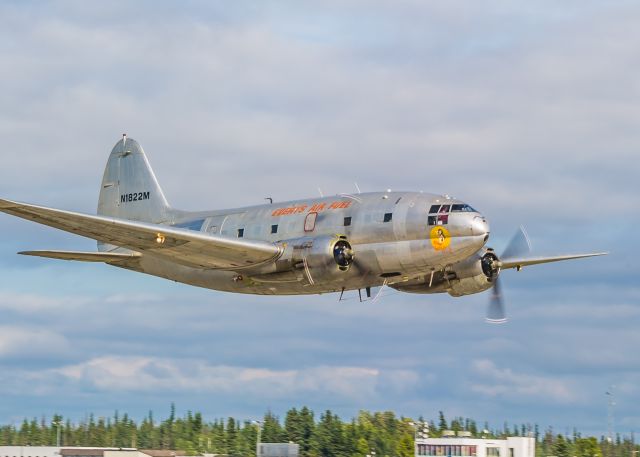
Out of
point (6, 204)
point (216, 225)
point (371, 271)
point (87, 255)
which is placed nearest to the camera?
point (6, 204)

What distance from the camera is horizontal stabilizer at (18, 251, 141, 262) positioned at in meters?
45.0

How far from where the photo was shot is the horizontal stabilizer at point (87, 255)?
45031mm

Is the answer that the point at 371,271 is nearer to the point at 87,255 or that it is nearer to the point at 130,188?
the point at 87,255

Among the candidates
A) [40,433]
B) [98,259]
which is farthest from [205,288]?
[40,433]

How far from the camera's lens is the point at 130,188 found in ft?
179

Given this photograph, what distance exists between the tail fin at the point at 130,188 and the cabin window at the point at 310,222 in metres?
11.6

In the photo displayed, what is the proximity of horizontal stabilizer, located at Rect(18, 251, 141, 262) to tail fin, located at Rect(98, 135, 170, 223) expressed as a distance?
4.10 metres

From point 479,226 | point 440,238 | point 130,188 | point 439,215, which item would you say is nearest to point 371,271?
point 440,238

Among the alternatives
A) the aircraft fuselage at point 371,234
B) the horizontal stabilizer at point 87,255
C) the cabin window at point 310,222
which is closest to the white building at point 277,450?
the horizontal stabilizer at point 87,255

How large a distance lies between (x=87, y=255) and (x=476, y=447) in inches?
2309

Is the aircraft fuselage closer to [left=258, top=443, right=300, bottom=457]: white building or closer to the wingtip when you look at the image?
the wingtip

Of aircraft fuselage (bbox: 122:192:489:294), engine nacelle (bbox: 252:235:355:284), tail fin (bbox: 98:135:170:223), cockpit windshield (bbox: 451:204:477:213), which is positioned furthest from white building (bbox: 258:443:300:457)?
cockpit windshield (bbox: 451:204:477:213)

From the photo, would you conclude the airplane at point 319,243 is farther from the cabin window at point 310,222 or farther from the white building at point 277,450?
the white building at point 277,450

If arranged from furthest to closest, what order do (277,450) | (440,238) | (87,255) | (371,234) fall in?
A: (277,450)
(87,255)
(371,234)
(440,238)
